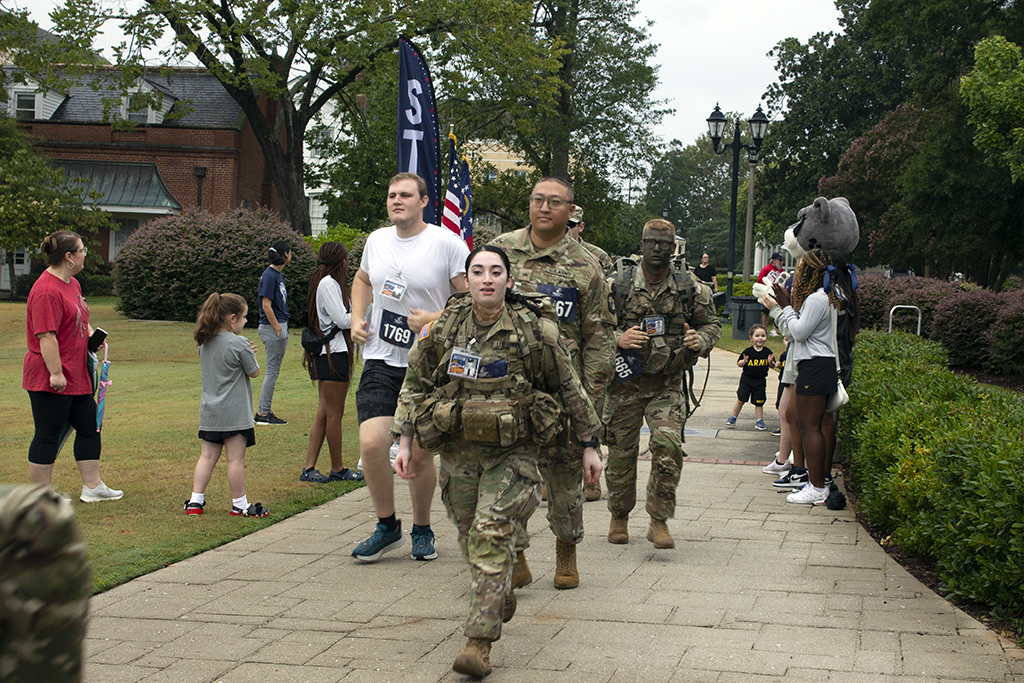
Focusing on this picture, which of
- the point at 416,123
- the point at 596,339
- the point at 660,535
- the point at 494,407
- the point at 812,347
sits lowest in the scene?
the point at 660,535

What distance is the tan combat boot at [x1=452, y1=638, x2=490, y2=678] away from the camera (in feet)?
13.1

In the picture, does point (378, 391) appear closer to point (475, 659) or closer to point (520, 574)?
point (520, 574)

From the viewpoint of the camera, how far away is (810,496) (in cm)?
761

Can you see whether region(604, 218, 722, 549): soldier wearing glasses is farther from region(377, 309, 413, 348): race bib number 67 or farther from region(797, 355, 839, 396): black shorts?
region(377, 309, 413, 348): race bib number 67

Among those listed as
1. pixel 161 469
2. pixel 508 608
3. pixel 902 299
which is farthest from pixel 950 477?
pixel 902 299

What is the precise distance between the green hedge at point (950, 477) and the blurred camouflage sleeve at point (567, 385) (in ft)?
6.38

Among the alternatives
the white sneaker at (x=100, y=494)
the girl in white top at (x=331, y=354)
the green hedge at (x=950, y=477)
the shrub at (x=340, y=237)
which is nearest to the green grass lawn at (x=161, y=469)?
the white sneaker at (x=100, y=494)

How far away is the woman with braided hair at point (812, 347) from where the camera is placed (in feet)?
23.9

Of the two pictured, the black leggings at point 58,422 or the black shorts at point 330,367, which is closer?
the black leggings at point 58,422

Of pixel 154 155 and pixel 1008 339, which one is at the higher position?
pixel 154 155

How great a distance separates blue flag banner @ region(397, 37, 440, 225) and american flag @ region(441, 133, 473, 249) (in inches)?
61.2

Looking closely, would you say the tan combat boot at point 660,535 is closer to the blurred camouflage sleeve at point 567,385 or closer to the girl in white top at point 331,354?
the blurred camouflage sleeve at point 567,385

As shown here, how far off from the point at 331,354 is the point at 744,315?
1925 centimetres

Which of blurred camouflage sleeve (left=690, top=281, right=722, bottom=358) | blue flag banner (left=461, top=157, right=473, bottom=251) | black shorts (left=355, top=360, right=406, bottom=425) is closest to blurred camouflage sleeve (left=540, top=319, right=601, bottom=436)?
black shorts (left=355, top=360, right=406, bottom=425)
